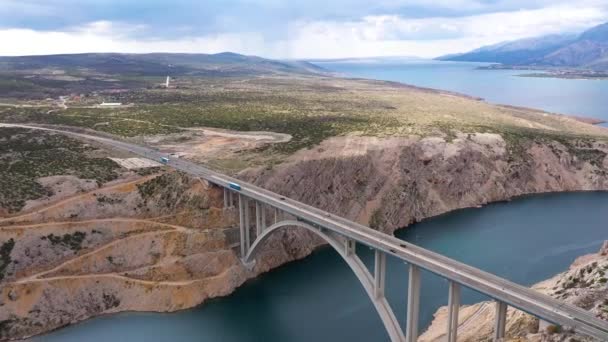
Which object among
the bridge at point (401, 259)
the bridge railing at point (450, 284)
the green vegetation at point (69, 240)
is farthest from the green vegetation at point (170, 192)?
the bridge railing at point (450, 284)

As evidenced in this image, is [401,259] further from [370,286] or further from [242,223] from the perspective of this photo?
[242,223]

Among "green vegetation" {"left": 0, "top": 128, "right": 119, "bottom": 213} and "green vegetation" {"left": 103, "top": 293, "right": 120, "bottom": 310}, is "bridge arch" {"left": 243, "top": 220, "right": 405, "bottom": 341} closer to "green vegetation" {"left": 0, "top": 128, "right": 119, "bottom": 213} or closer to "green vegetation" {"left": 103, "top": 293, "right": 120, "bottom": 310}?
"green vegetation" {"left": 103, "top": 293, "right": 120, "bottom": 310}

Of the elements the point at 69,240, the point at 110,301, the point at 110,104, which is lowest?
the point at 110,301

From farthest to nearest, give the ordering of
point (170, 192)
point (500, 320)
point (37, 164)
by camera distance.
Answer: point (37, 164), point (170, 192), point (500, 320)

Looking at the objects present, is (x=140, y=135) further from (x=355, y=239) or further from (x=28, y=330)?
(x=355, y=239)

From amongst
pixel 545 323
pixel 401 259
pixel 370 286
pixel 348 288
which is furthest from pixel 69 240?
pixel 545 323

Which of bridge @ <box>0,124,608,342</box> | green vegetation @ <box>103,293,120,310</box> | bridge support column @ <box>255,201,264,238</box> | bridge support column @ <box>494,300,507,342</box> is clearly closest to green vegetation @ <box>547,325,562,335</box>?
bridge @ <box>0,124,608,342</box>

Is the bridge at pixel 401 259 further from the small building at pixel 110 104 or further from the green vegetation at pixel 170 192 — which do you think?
the small building at pixel 110 104
